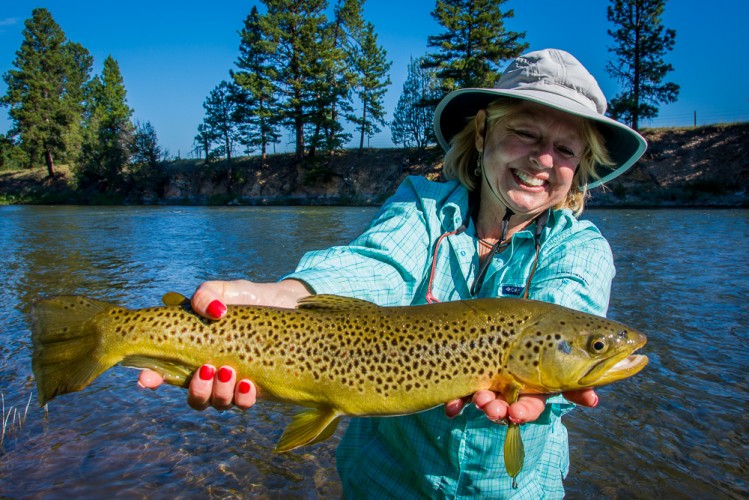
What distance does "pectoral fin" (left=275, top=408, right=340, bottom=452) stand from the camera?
230 centimetres

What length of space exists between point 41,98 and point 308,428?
74306 millimetres

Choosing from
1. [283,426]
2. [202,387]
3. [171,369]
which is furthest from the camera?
[283,426]

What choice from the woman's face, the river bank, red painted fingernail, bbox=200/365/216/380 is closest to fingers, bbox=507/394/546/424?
the woman's face

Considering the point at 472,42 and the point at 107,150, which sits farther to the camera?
the point at 107,150

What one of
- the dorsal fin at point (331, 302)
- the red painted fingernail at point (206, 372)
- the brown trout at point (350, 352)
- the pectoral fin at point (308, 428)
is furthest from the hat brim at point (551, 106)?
the red painted fingernail at point (206, 372)

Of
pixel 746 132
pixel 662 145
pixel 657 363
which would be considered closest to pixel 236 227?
pixel 657 363

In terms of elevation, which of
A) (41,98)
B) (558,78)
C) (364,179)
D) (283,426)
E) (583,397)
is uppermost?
(41,98)

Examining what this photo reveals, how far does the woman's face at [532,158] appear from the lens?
2734 mm

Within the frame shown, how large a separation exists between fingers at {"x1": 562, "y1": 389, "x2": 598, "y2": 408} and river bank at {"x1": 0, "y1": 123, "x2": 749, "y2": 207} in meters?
34.4

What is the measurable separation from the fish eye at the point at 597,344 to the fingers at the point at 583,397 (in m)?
0.18

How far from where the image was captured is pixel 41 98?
209 ft

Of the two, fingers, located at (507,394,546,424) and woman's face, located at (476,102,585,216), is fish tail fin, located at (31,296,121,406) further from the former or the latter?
woman's face, located at (476,102,585,216)

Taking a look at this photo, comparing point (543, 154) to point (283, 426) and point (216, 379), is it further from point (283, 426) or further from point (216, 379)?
point (283, 426)

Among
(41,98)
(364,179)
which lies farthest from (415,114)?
(41,98)
